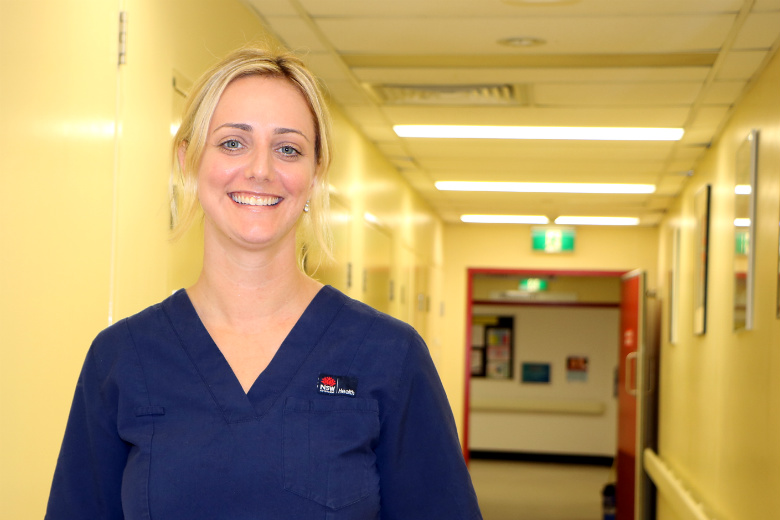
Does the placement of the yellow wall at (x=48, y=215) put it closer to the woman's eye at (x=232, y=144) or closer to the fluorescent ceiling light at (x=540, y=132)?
the woman's eye at (x=232, y=144)

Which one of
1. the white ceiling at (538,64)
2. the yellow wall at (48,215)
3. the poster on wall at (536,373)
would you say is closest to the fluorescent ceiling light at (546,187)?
the white ceiling at (538,64)

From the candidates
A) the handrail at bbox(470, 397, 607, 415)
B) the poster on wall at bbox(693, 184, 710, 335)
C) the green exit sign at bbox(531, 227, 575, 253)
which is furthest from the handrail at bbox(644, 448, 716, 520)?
the handrail at bbox(470, 397, 607, 415)

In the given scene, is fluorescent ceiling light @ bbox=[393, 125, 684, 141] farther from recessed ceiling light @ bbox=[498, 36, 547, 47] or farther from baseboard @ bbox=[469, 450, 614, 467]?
baseboard @ bbox=[469, 450, 614, 467]

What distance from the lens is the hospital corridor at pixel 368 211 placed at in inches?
51.4

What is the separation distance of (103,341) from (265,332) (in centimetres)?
24

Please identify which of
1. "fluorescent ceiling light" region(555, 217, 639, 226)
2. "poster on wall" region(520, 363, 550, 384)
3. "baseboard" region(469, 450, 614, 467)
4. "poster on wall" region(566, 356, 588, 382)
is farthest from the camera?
"poster on wall" region(520, 363, 550, 384)

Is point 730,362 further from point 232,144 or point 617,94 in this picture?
point 232,144

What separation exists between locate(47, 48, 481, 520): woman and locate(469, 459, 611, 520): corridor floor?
24.8 feet

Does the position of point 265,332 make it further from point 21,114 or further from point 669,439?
point 669,439

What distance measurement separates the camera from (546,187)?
23.8 feet

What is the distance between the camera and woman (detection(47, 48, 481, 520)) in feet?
4.04

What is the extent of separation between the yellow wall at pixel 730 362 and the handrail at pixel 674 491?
7 cm

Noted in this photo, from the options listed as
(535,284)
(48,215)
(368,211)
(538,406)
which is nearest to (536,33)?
(48,215)

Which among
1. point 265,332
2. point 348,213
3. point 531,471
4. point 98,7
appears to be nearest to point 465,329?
point 531,471
